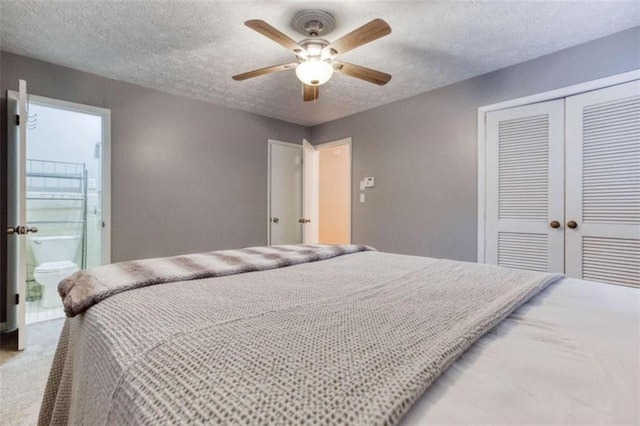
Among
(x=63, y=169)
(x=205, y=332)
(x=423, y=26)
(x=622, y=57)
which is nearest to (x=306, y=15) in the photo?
(x=423, y=26)

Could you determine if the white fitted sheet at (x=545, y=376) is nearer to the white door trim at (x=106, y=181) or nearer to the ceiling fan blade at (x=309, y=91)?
the ceiling fan blade at (x=309, y=91)

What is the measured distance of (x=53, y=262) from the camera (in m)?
3.45

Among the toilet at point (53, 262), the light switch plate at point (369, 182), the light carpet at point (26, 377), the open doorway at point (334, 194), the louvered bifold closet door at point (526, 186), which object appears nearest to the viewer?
the light carpet at point (26, 377)

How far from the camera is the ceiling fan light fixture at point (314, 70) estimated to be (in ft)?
6.38

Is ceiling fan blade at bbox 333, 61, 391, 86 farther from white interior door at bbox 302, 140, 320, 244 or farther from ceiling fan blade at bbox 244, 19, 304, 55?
white interior door at bbox 302, 140, 320, 244

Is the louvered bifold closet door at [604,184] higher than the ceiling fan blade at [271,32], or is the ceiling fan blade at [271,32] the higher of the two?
the ceiling fan blade at [271,32]

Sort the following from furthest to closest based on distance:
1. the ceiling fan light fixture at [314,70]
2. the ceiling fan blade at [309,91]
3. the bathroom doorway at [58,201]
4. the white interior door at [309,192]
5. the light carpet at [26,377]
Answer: the white interior door at [309,192], the bathroom doorway at [58,201], the ceiling fan blade at [309,91], the ceiling fan light fixture at [314,70], the light carpet at [26,377]

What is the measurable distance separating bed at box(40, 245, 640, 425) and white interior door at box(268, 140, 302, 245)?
2945 mm

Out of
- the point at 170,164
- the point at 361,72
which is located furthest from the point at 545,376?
the point at 170,164

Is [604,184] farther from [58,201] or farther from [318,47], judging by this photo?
[58,201]

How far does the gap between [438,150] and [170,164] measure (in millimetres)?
2880

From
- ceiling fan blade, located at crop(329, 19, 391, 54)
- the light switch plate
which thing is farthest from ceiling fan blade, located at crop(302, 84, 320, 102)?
the light switch plate

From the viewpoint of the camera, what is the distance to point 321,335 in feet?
2.22

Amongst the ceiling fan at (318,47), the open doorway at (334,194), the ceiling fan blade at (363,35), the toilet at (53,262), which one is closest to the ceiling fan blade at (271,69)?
the ceiling fan at (318,47)
